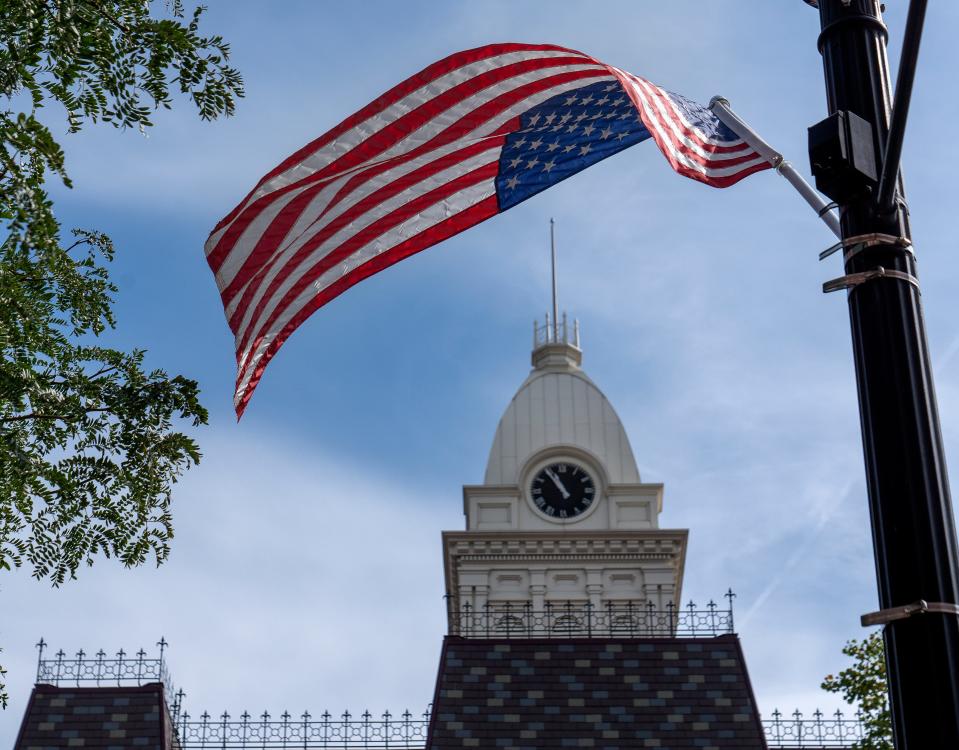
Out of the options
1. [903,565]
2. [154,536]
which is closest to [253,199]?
[154,536]

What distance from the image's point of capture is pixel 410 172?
12734 mm

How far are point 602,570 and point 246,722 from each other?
22.9 metres

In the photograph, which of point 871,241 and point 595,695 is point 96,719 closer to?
point 595,695

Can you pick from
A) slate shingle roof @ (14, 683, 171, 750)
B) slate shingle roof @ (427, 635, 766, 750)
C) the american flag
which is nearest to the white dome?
slate shingle roof @ (427, 635, 766, 750)

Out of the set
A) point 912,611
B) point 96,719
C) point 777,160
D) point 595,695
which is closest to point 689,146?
point 777,160

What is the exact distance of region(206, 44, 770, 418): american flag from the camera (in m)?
12.3

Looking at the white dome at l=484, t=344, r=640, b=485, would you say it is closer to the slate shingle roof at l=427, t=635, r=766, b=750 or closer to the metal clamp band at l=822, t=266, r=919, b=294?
the slate shingle roof at l=427, t=635, r=766, b=750

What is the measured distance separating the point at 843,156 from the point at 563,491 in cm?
5154

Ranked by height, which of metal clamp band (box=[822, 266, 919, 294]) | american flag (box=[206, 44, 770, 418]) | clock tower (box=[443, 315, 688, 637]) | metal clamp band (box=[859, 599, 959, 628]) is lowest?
metal clamp band (box=[859, 599, 959, 628])

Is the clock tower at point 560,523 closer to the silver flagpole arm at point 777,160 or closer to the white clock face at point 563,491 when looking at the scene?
the white clock face at point 563,491

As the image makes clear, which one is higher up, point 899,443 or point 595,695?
point 595,695

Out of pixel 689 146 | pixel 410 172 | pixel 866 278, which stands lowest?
pixel 866 278

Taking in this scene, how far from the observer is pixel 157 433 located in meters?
15.4

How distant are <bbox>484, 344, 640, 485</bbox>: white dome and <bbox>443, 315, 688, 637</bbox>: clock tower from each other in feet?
0.13
